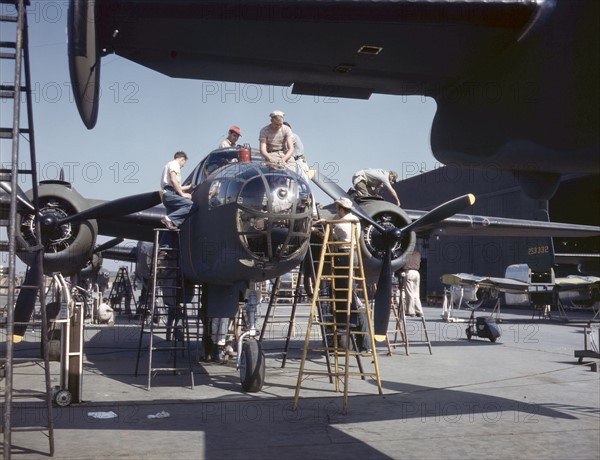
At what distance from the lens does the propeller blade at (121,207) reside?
996 centimetres

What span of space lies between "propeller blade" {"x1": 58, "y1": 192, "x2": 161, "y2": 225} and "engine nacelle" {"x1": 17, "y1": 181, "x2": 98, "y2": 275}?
47cm

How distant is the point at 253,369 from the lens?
857cm

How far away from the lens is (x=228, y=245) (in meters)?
8.60

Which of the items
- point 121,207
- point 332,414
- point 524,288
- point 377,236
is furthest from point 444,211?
point 524,288

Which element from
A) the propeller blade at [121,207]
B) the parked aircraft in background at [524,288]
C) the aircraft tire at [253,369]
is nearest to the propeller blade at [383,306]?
the aircraft tire at [253,369]

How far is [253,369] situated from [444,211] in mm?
4216

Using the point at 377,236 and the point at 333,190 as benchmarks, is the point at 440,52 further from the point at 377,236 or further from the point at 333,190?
the point at 377,236

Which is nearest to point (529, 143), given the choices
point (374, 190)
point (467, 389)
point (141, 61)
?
point (141, 61)

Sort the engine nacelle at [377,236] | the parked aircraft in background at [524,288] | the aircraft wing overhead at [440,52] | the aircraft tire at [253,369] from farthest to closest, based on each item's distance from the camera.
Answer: the parked aircraft in background at [524,288] < the engine nacelle at [377,236] < the aircraft tire at [253,369] < the aircraft wing overhead at [440,52]

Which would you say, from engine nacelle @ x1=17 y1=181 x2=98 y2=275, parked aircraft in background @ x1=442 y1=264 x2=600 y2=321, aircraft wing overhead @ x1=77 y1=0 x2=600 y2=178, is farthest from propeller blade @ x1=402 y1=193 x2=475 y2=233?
parked aircraft in background @ x1=442 y1=264 x2=600 y2=321

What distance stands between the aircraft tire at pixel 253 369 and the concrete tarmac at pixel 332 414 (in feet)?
0.44

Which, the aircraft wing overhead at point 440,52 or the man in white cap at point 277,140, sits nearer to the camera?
the aircraft wing overhead at point 440,52

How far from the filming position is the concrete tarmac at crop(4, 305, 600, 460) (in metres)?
5.60

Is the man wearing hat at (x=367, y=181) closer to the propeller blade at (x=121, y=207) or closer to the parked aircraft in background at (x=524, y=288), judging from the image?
the propeller blade at (x=121, y=207)
